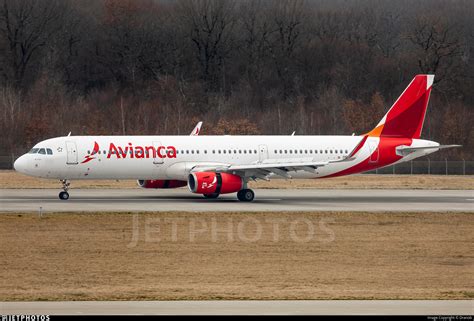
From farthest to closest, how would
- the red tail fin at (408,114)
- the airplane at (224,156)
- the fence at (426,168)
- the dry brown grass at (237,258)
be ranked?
1. the fence at (426,168)
2. the red tail fin at (408,114)
3. the airplane at (224,156)
4. the dry brown grass at (237,258)

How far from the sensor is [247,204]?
1874 inches

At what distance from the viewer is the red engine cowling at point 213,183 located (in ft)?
157

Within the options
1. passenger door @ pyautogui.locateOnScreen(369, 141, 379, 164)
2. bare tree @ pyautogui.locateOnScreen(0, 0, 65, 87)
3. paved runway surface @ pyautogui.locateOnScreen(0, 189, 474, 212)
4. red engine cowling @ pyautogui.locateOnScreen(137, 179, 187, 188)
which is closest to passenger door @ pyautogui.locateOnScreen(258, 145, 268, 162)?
paved runway surface @ pyautogui.locateOnScreen(0, 189, 474, 212)

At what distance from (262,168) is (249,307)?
96.9 feet

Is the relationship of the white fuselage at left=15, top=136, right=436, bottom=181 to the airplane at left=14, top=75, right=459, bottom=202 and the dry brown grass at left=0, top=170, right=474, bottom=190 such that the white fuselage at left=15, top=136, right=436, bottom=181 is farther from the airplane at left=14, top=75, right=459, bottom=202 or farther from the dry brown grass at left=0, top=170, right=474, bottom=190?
the dry brown grass at left=0, top=170, right=474, bottom=190

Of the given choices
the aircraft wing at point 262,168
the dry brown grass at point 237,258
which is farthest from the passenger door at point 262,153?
the dry brown grass at point 237,258

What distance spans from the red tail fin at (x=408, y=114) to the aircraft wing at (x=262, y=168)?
619cm

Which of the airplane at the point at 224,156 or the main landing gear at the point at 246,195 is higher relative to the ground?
the airplane at the point at 224,156

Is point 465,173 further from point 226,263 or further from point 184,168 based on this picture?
point 226,263

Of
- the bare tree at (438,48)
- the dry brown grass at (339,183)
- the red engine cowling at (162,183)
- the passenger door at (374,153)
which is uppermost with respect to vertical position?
the bare tree at (438,48)

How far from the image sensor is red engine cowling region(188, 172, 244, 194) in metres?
47.8

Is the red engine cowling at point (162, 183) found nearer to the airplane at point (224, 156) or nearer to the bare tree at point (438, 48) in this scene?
the airplane at point (224, 156)

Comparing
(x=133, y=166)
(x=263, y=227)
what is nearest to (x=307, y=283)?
(x=263, y=227)

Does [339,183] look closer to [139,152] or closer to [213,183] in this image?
[213,183]
